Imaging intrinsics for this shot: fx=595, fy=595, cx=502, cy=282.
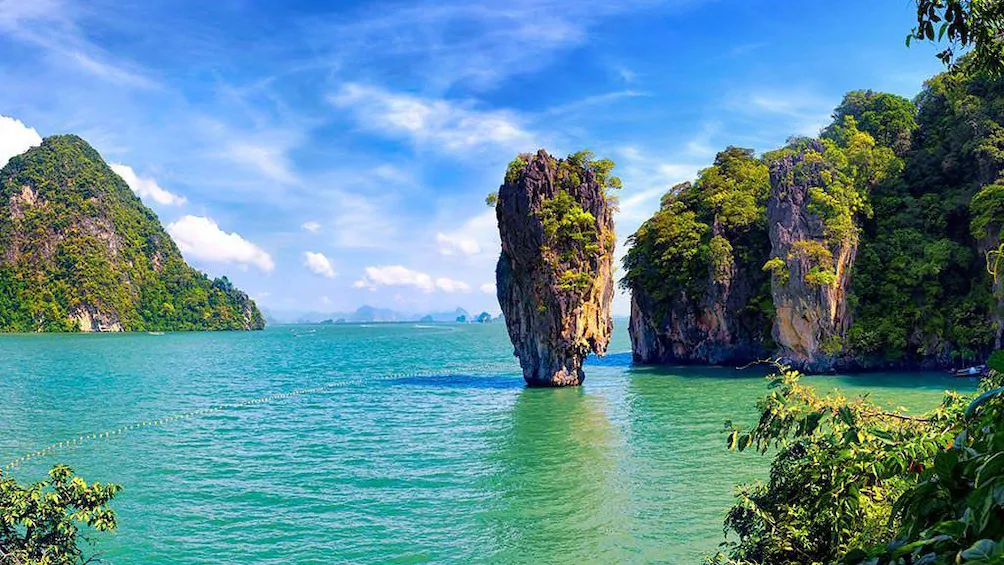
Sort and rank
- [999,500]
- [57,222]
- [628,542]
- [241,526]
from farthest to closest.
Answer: [57,222]
[241,526]
[628,542]
[999,500]

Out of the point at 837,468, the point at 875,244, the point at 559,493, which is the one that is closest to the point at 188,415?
the point at 559,493

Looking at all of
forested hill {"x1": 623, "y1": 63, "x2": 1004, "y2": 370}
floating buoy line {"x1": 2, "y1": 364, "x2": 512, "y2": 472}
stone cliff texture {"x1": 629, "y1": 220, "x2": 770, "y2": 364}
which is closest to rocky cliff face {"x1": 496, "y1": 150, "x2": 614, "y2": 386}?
stone cliff texture {"x1": 629, "y1": 220, "x2": 770, "y2": 364}

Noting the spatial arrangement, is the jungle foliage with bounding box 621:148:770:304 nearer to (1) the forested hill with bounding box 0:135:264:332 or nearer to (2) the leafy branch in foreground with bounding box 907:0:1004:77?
(2) the leafy branch in foreground with bounding box 907:0:1004:77

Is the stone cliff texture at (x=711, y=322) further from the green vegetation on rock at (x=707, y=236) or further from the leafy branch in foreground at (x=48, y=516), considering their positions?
the leafy branch in foreground at (x=48, y=516)

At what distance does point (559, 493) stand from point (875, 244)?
32669 mm

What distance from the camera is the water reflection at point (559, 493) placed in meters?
12.3

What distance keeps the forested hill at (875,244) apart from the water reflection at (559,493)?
19718 mm

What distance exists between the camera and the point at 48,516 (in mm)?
7043

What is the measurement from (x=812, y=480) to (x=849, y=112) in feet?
166

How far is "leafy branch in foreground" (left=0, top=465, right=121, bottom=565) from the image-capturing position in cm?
678

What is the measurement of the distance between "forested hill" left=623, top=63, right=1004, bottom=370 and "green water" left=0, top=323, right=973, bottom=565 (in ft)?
11.9

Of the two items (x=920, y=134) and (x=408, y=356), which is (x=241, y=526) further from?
→ (x=408, y=356)

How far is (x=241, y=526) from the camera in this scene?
13.9 m

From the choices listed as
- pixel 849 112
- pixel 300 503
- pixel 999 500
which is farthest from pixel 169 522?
pixel 849 112
